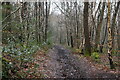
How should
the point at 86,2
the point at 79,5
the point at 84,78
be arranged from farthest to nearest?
the point at 79,5
the point at 86,2
the point at 84,78

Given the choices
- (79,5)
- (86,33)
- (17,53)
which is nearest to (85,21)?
(86,33)

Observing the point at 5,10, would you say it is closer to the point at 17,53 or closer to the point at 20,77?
the point at 17,53

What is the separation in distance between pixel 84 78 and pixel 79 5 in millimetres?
24170

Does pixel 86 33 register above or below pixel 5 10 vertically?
below

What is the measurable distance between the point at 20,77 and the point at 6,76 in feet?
2.90

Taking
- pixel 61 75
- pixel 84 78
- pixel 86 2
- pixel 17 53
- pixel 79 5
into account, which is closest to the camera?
pixel 17 53

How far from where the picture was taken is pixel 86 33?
16.0 metres

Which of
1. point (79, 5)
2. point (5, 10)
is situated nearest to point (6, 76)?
point (5, 10)

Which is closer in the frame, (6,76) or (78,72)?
(6,76)

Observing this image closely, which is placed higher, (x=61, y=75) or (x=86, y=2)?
(x=86, y=2)

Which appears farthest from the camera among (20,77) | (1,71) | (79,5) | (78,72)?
(79,5)

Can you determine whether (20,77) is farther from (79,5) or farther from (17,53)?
(79,5)

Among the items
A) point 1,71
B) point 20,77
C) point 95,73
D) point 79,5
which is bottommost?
point 95,73

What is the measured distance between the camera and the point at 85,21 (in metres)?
15.9
